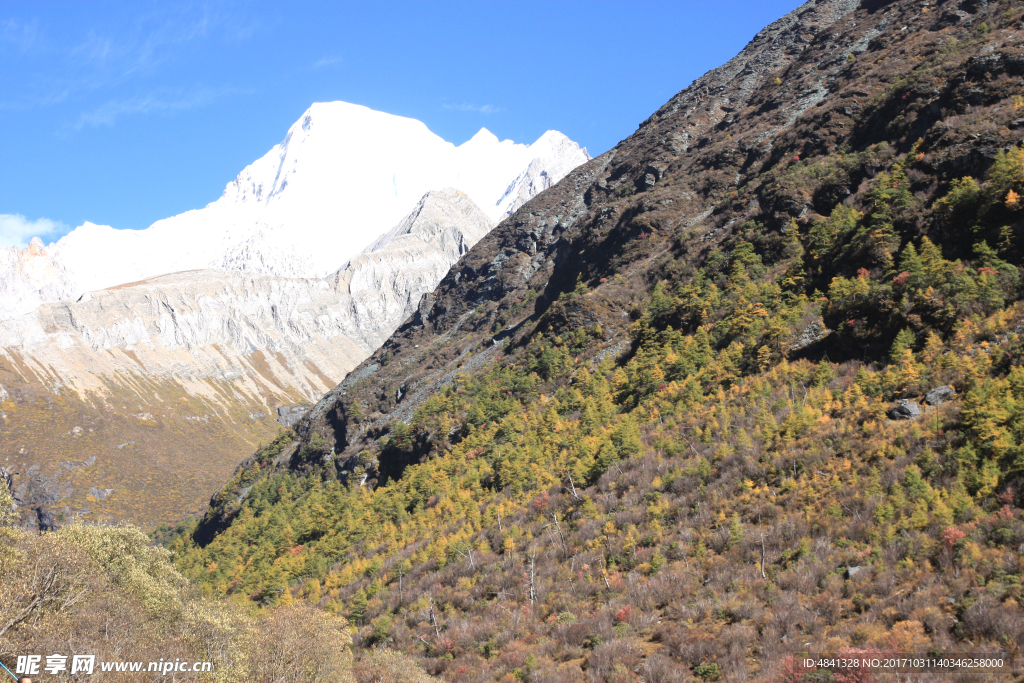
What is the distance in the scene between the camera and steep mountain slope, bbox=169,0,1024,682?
23250 millimetres

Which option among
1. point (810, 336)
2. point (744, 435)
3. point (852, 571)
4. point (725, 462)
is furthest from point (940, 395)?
point (810, 336)

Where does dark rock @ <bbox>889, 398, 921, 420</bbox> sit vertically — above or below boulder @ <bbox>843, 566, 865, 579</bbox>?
above

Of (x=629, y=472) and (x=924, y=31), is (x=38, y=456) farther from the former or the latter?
(x=924, y=31)

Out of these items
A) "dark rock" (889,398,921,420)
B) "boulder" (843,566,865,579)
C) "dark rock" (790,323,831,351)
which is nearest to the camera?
"boulder" (843,566,865,579)

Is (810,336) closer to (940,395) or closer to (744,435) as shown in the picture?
(744,435)

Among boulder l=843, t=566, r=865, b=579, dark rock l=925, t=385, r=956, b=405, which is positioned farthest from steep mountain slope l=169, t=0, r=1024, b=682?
dark rock l=925, t=385, r=956, b=405

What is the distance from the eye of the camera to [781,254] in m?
60.6

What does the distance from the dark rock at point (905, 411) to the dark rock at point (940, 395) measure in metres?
0.69

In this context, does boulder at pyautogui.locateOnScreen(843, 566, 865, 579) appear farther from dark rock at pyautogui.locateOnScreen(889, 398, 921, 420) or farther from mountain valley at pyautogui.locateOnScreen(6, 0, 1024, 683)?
dark rock at pyautogui.locateOnScreen(889, 398, 921, 420)

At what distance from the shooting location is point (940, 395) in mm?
30297

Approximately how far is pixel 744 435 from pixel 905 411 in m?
8.90

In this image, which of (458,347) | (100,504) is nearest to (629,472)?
(458,347)

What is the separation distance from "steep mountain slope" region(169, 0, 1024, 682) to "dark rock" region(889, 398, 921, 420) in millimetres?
132

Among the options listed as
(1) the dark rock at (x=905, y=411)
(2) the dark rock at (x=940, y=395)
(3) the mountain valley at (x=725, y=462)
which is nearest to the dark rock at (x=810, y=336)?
(3) the mountain valley at (x=725, y=462)
